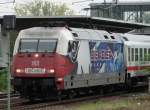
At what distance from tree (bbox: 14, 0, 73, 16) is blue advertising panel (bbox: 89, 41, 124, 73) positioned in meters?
48.0

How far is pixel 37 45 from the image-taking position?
22422 millimetres

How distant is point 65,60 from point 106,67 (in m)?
4.11

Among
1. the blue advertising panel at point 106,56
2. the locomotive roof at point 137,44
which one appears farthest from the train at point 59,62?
the locomotive roof at point 137,44

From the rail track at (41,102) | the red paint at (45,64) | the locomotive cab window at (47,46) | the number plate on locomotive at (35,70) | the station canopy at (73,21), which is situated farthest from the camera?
the station canopy at (73,21)

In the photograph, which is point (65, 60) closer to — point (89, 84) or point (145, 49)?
point (89, 84)

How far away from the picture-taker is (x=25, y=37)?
75.0 feet

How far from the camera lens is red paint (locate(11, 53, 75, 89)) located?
71.3 ft

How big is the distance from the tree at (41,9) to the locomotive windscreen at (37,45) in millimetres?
52190

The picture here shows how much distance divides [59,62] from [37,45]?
1.25 metres

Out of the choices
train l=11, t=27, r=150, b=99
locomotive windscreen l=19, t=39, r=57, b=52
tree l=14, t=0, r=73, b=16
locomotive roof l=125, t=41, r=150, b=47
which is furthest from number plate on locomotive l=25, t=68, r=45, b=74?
tree l=14, t=0, r=73, b=16

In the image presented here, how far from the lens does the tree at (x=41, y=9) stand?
75438 millimetres

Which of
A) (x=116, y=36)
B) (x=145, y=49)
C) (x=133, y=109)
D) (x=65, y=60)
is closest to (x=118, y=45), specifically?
(x=116, y=36)

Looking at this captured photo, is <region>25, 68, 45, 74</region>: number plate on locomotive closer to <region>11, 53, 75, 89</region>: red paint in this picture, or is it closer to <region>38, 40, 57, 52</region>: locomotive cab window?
<region>11, 53, 75, 89</region>: red paint

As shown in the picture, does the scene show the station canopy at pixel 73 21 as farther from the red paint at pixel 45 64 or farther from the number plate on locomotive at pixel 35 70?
the number plate on locomotive at pixel 35 70
